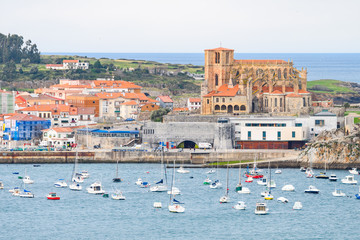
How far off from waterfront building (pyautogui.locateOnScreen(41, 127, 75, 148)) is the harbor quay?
655cm

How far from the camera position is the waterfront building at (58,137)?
114062 millimetres

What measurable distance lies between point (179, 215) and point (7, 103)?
61.3m

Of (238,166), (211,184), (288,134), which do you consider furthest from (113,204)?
(288,134)

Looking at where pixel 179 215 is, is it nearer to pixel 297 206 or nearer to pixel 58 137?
pixel 297 206

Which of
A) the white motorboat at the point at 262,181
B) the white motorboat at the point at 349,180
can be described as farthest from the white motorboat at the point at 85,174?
the white motorboat at the point at 349,180

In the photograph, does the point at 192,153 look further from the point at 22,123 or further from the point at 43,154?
the point at 22,123

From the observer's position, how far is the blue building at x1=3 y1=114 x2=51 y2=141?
11744cm

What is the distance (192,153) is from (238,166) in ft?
19.2

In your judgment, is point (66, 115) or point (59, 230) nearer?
point (59, 230)

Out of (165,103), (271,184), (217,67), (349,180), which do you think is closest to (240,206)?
(271,184)

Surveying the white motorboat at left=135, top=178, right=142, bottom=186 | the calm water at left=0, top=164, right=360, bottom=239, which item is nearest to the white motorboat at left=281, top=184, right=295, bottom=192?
the calm water at left=0, top=164, right=360, bottom=239

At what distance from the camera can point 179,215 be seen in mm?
78312

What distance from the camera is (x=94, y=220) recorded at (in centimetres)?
7731

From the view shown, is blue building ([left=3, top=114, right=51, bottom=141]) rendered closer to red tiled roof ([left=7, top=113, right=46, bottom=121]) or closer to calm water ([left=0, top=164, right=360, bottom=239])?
red tiled roof ([left=7, top=113, right=46, bottom=121])
